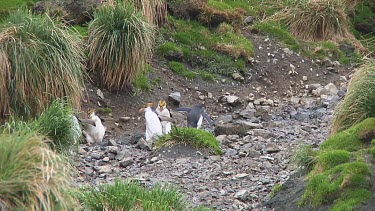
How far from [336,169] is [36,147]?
10.5ft

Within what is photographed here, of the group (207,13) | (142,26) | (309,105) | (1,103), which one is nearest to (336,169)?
(1,103)

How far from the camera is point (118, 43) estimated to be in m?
14.7

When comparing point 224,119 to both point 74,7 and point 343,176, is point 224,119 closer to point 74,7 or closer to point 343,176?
point 74,7

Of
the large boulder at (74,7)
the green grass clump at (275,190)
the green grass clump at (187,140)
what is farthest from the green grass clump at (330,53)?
the green grass clump at (275,190)

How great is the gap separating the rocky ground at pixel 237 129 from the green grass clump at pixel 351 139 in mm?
788

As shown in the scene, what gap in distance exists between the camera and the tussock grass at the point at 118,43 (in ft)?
48.2

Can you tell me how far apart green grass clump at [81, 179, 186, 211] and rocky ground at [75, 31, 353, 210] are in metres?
1.10

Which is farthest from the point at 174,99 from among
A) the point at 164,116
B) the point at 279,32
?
the point at 279,32

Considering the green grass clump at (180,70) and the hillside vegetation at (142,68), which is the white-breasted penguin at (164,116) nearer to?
the hillside vegetation at (142,68)

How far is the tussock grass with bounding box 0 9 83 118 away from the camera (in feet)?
41.5

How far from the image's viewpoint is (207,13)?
18.7m

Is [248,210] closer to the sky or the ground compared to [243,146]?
closer to the sky

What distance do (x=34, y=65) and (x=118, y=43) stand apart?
90.8 inches

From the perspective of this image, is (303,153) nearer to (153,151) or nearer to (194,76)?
(153,151)
